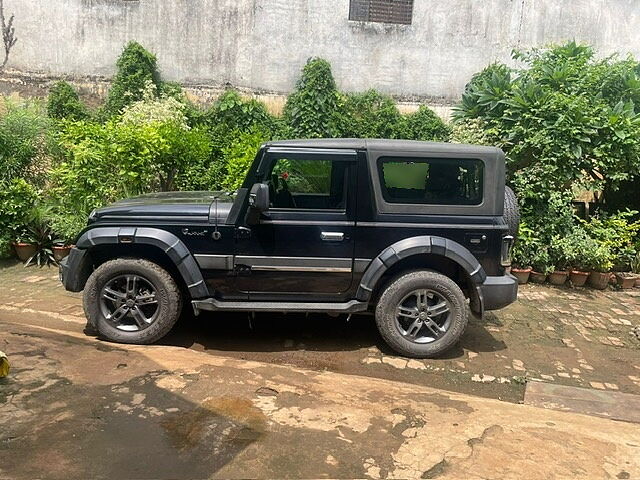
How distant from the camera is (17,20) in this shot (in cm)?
1141

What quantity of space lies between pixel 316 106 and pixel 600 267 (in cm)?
655

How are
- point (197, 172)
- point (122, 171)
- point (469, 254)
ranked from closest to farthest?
point (469, 254) < point (122, 171) < point (197, 172)

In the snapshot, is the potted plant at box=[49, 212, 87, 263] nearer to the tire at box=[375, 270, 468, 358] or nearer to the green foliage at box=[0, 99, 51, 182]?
the green foliage at box=[0, 99, 51, 182]

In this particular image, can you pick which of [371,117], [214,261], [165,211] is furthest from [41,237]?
[371,117]

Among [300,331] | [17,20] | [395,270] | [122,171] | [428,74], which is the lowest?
[300,331]

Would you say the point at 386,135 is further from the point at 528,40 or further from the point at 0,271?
the point at 0,271

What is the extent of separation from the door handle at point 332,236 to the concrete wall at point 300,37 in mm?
8244

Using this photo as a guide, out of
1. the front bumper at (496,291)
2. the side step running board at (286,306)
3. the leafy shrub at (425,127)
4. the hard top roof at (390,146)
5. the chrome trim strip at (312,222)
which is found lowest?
the side step running board at (286,306)

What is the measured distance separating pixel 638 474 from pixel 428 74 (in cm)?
1071

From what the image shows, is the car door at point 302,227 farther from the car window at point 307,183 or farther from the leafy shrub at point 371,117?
the leafy shrub at point 371,117

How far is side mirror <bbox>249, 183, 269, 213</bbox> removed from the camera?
4.27m

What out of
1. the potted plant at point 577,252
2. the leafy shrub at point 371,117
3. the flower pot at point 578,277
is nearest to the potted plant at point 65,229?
the leafy shrub at point 371,117

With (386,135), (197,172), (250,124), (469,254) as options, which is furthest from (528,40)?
(469,254)

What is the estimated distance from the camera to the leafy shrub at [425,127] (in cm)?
1102
